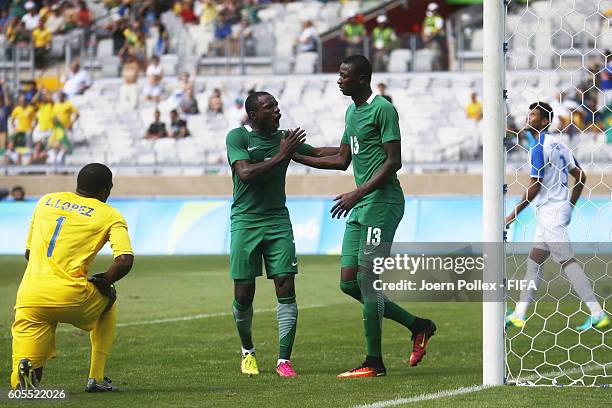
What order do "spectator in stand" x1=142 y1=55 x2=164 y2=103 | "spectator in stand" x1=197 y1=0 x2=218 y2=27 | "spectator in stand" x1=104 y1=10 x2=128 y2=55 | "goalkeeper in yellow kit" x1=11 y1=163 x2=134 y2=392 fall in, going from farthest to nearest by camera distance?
"spectator in stand" x1=104 y1=10 x2=128 y2=55
"spectator in stand" x1=197 y1=0 x2=218 y2=27
"spectator in stand" x1=142 y1=55 x2=164 y2=103
"goalkeeper in yellow kit" x1=11 y1=163 x2=134 y2=392

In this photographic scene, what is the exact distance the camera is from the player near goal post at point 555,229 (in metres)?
11.4

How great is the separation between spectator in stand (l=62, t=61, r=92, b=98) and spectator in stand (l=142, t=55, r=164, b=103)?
67.4 inches

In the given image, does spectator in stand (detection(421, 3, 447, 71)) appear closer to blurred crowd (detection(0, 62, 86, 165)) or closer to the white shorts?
blurred crowd (detection(0, 62, 86, 165))

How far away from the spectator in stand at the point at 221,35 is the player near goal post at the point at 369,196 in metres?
23.1

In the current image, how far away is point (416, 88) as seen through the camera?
2922 centimetres

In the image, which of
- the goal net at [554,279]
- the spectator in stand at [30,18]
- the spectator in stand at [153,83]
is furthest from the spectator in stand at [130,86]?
the goal net at [554,279]

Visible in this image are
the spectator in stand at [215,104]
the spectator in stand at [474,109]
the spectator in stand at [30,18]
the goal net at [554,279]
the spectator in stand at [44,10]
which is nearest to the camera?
the goal net at [554,279]

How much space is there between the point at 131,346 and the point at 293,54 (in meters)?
21.0

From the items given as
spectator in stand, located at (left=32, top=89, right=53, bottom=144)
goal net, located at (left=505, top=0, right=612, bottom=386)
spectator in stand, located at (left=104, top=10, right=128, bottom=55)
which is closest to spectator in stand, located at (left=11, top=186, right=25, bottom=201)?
spectator in stand, located at (left=32, top=89, right=53, bottom=144)

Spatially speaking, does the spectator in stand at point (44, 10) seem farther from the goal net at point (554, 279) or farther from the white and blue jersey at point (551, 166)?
the white and blue jersey at point (551, 166)

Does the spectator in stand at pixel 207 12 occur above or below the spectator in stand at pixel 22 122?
above

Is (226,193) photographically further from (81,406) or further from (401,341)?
(81,406)

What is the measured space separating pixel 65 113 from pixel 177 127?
2.76 meters

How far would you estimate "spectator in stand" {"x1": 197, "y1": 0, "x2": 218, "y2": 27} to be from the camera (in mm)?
32606
